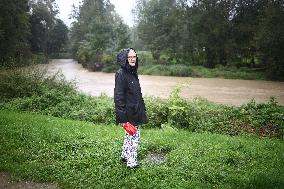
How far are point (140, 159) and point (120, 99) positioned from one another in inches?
68.8

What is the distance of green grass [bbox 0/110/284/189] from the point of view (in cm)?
620

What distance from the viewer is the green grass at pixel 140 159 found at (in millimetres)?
6203

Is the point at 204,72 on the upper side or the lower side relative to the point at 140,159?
upper

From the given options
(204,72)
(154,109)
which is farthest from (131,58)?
(204,72)

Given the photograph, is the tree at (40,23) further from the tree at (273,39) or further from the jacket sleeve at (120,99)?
the jacket sleeve at (120,99)

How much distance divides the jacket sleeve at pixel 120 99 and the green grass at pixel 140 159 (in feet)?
3.46

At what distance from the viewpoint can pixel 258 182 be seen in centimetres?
607

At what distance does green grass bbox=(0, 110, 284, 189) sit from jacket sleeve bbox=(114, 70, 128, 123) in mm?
1055

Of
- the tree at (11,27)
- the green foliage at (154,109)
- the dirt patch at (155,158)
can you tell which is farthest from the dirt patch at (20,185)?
the tree at (11,27)

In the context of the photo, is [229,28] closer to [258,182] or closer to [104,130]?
[104,130]

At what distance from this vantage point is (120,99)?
6320 mm

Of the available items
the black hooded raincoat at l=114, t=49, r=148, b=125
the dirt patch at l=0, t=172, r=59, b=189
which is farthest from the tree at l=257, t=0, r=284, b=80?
the dirt patch at l=0, t=172, r=59, b=189

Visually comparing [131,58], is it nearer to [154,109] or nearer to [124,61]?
[124,61]

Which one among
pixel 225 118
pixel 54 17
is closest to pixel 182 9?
pixel 225 118
